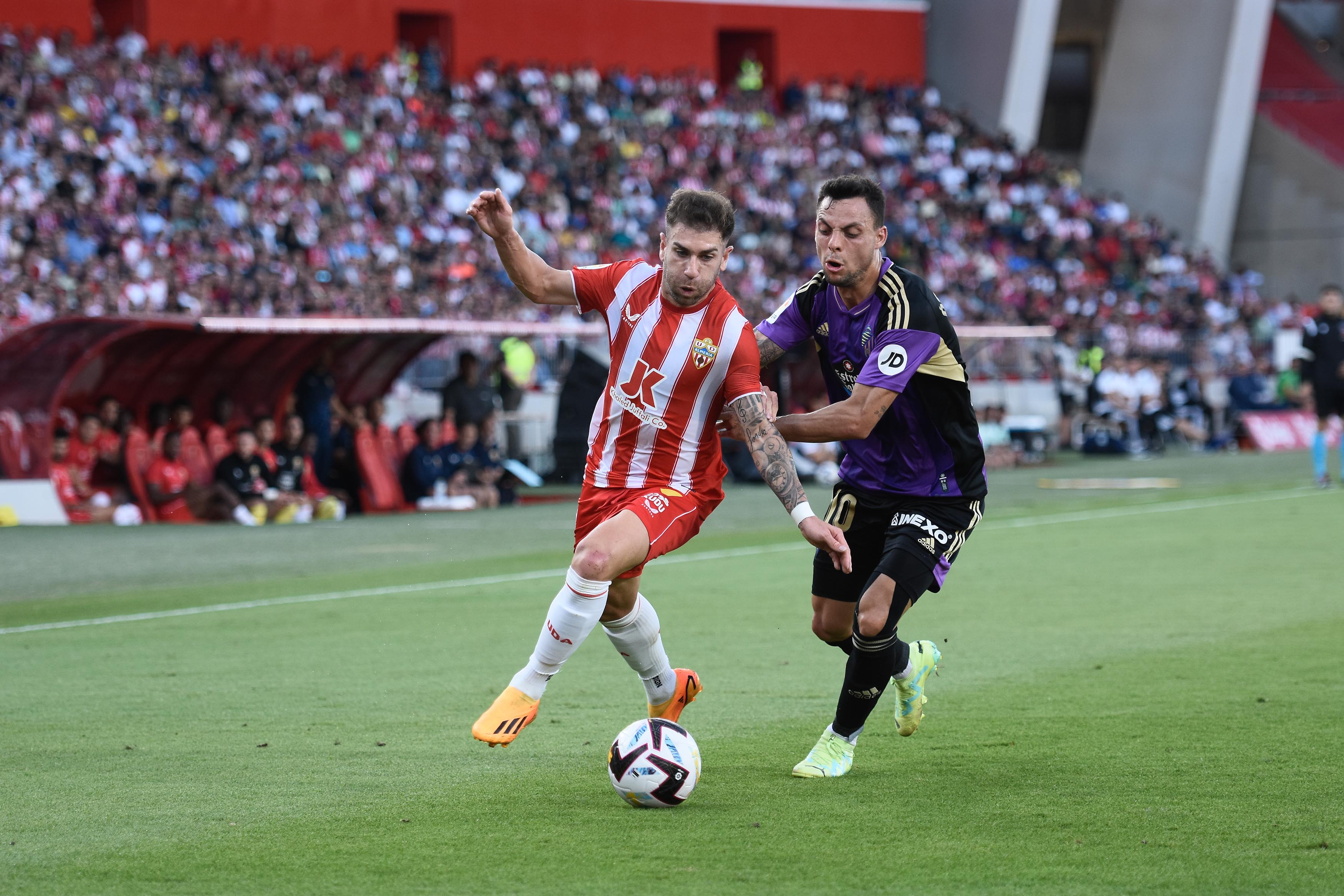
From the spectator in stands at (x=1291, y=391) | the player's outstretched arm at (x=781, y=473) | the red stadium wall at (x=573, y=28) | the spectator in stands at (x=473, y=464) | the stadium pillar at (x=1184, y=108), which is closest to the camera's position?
the player's outstretched arm at (x=781, y=473)

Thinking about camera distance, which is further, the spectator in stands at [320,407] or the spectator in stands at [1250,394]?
the spectator in stands at [1250,394]

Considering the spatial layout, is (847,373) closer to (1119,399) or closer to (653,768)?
(653,768)

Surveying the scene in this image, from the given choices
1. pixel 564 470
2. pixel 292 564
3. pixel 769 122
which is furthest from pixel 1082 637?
pixel 769 122

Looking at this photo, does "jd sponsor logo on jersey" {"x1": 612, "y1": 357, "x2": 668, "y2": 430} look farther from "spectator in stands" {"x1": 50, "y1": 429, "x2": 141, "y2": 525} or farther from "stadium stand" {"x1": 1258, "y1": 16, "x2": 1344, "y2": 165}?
"stadium stand" {"x1": 1258, "y1": 16, "x2": 1344, "y2": 165}

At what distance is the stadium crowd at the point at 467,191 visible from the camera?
82.5ft

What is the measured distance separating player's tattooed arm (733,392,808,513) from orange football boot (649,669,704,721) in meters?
0.94

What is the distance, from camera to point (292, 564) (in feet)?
46.5

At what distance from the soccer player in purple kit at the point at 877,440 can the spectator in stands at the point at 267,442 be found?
1302cm

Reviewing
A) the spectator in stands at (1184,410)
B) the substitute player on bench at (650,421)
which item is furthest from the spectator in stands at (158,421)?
the spectator in stands at (1184,410)

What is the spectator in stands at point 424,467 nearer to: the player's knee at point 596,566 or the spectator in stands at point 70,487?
the spectator in stands at point 70,487

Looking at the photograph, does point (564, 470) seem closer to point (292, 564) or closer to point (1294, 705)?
point (292, 564)

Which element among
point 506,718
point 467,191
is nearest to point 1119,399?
point 467,191

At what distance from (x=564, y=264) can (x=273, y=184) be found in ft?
18.5

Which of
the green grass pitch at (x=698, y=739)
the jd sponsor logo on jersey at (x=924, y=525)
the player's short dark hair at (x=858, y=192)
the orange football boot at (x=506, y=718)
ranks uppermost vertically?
the player's short dark hair at (x=858, y=192)
